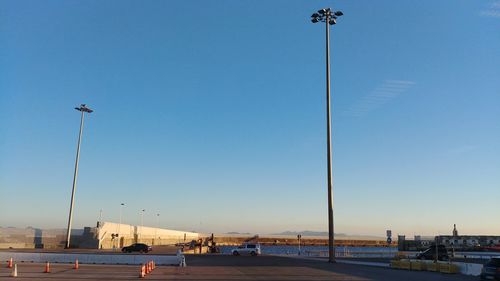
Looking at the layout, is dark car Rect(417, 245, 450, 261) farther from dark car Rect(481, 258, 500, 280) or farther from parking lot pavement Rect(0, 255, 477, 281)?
dark car Rect(481, 258, 500, 280)

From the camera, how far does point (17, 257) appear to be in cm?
4006

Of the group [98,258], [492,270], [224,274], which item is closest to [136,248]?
[98,258]

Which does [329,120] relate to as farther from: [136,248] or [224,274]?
[136,248]

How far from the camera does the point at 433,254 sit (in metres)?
49.7

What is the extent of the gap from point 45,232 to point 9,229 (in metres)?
9.04

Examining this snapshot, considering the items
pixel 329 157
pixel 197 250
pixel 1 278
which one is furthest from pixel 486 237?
pixel 1 278

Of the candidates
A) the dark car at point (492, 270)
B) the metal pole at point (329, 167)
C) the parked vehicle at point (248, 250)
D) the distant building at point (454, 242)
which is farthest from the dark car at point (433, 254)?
the dark car at point (492, 270)

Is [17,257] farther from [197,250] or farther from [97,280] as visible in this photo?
[197,250]

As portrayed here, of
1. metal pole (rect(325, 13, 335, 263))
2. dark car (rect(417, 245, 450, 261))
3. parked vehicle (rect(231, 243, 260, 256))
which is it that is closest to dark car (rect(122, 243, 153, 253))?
parked vehicle (rect(231, 243, 260, 256))

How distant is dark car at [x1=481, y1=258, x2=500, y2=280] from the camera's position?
2319 cm

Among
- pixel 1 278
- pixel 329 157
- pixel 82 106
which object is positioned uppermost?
pixel 82 106

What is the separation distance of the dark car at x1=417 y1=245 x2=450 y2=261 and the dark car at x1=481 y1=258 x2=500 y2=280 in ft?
84.5

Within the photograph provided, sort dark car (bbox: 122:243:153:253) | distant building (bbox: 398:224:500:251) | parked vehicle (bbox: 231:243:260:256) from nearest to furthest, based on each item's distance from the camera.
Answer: distant building (bbox: 398:224:500:251), parked vehicle (bbox: 231:243:260:256), dark car (bbox: 122:243:153:253)

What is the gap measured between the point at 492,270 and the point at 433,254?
1088 inches
